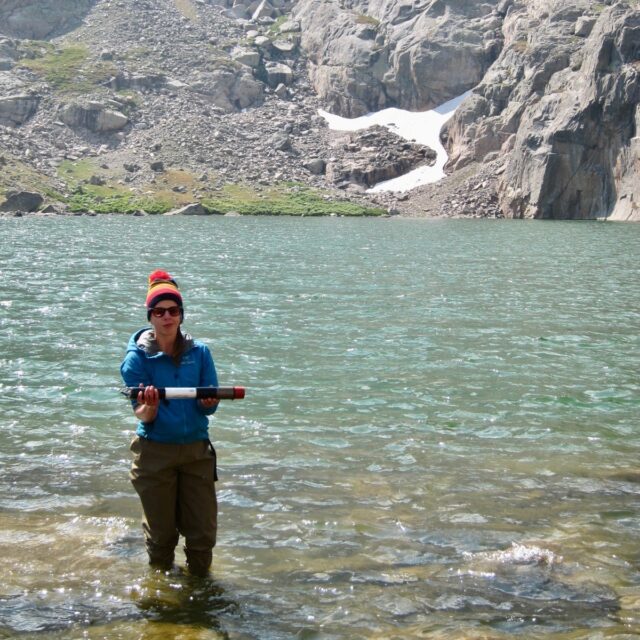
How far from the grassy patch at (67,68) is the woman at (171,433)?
587 ft

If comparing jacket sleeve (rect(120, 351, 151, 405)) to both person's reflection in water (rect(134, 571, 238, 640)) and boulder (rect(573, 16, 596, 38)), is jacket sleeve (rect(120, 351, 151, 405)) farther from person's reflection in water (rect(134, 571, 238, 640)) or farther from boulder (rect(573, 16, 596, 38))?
boulder (rect(573, 16, 596, 38))

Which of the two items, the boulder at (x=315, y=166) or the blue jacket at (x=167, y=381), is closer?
the blue jacket at (x=167, y=381)

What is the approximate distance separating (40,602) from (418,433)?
8391mm

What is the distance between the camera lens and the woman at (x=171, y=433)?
8.55 m

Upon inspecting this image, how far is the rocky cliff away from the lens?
407 feet

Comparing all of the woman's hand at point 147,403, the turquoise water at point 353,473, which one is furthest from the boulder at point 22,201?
the woman's hand at point 147,403

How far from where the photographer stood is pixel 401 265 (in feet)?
155

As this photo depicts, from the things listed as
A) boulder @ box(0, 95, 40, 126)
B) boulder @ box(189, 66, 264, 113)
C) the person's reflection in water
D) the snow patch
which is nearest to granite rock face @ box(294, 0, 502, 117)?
the snow patch

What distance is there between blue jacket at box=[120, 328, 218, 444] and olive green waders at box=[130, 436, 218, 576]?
0.13 meters

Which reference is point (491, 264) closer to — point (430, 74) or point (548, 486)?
point (548, 486)

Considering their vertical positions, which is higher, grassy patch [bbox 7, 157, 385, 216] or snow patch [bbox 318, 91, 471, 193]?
snow patch [bbox 318, 91, 471, 193]

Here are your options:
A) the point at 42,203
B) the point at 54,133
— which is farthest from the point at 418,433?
the point at 54,133

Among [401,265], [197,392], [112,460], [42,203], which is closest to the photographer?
[197,392]

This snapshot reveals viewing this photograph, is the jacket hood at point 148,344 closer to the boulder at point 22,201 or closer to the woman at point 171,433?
the woman at point 171,433
